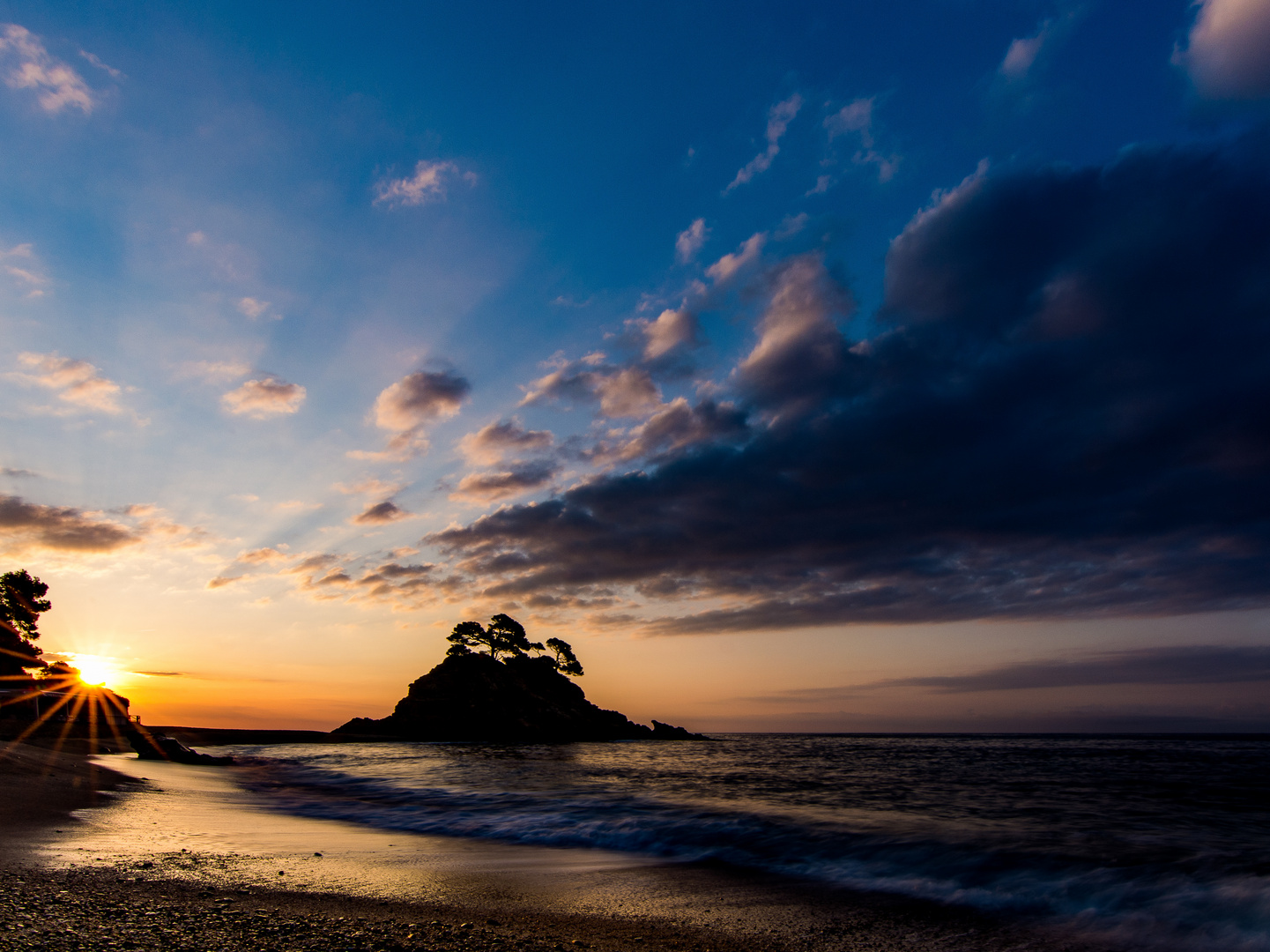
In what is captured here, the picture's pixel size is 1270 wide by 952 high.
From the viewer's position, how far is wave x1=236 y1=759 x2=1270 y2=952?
271 inches

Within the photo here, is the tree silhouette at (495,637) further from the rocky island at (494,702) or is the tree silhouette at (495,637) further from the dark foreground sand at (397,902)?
the dark foreground sand at (397,902)

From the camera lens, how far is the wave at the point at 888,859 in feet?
22.5

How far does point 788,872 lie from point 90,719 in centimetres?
5827

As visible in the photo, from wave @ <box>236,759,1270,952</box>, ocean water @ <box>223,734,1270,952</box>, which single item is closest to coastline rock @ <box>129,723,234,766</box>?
ocean water @ <box>223,734,1270,952</box>

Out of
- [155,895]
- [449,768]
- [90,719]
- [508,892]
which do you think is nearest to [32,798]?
[155,895]

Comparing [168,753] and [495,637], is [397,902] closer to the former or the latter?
[168,753]

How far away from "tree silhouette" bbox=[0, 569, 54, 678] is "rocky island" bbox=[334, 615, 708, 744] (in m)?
34.4

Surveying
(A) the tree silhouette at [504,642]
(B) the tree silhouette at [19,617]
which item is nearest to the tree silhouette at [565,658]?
(A) the tree silhouette at [504,642]

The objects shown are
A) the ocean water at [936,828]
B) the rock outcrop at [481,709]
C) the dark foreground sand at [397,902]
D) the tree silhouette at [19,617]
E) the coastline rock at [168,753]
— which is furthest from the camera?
the rock outcrop at [481,709]

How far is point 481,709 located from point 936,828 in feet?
244

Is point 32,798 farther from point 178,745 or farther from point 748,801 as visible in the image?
point 178,745

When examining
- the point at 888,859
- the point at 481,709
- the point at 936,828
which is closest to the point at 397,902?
the point at 888,859

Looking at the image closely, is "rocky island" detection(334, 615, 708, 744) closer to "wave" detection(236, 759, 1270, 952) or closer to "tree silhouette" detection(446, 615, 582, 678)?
"tree silhouette" detection(446, 615, 582, 678)

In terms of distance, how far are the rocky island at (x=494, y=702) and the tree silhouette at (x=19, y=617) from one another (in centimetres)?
3442
